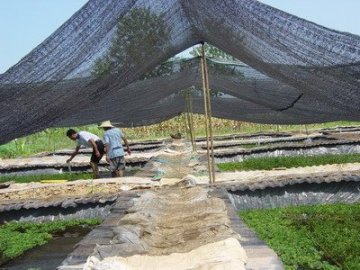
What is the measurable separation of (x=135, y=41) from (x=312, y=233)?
2.98 m

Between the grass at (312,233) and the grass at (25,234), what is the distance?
2.63m

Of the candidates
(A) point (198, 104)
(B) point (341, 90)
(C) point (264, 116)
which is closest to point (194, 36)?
(B) point (341, 90)

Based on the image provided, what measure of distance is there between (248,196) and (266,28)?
327cm

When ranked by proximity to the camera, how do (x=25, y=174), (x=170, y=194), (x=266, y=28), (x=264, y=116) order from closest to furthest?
(x=266, y=28), (x=170, y=194), (x=264, y=116), (x=25, y=174)

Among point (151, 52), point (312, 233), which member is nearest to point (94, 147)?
point (151, 52)

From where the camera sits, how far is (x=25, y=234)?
816 centimetres

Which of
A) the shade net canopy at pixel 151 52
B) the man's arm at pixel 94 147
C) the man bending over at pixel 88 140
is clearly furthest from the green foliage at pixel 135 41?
the man's arm at pixel 94 147

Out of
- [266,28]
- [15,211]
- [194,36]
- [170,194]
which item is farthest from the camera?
[15,211]

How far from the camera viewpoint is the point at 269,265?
4.60 meters

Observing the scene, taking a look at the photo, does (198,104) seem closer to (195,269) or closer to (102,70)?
(102,70)

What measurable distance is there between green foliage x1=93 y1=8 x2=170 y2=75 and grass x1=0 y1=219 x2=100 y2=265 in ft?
8.02

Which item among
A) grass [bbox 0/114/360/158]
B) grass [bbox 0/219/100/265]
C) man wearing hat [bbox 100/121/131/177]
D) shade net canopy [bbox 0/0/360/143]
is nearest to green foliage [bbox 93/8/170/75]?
shade net canopy [bbox 0/0/360/143]

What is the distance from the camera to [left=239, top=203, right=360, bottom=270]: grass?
5688 mm

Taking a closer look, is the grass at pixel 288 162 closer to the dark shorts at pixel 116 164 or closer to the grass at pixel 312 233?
the dark shorts at pixel 116 164
